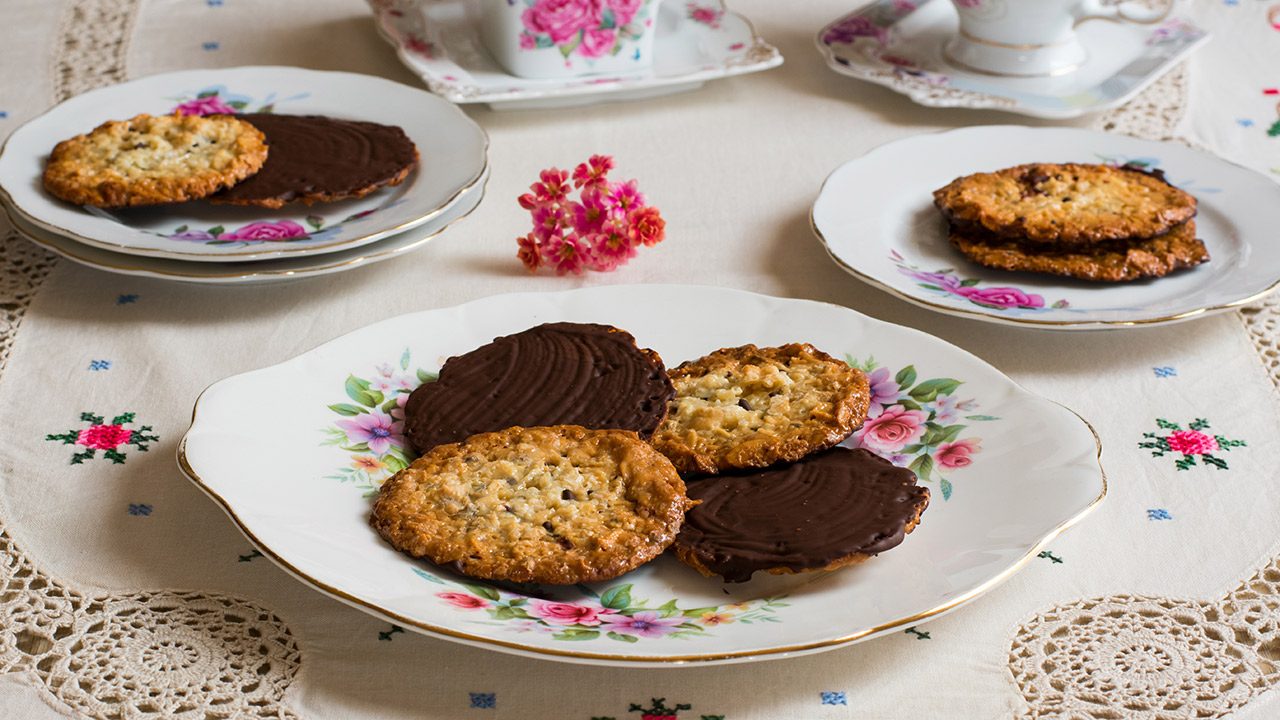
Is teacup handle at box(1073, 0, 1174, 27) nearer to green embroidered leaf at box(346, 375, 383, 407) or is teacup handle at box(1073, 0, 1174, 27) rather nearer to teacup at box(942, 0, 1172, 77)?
teacup at box(942, 0, 1172, 77)

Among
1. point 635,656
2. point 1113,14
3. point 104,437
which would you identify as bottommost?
point 104,437

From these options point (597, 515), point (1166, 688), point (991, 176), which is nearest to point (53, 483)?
point (597, 515)

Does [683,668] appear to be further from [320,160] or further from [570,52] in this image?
[570,52]

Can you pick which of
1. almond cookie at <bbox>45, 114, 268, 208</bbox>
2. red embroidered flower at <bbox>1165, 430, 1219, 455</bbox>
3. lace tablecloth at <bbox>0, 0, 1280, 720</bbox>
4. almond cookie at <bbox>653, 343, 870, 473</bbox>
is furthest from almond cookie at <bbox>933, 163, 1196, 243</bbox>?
almond cookie at <bbox>45, 114, 268, 208</bbox>

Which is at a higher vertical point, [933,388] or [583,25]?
[583,25]

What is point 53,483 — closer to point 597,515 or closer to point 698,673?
point 597,515

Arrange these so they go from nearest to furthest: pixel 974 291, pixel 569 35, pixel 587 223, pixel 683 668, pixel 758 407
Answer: pixel 683 668 < pixel 758 407 < pixel 974 291 < pixel 587 223 < pixel 569 35

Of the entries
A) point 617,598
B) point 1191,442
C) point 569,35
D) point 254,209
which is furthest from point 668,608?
point 569,35

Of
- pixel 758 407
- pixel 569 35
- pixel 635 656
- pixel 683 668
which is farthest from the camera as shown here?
pixel 569 35
